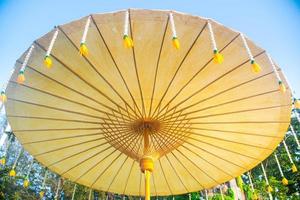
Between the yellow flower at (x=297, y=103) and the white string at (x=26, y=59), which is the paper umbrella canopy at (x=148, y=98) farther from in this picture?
the yellow flower at (x=297, y=103)

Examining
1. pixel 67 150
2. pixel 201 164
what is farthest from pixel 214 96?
pixel 67 150

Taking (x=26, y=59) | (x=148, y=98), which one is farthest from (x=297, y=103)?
(x=26, y=59)

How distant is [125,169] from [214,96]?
3.57 metres

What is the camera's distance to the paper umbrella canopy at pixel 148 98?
14.7ft

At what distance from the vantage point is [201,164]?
727 centimetres

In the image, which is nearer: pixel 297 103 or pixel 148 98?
pixel 297 103

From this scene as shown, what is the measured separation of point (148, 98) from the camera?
5.57 m

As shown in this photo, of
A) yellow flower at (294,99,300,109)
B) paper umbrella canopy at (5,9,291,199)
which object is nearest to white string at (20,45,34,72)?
paper umbrella canopy at (5,9,291,199)

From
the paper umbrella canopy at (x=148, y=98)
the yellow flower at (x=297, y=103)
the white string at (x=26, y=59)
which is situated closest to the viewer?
the white string at (x=26, y=59)

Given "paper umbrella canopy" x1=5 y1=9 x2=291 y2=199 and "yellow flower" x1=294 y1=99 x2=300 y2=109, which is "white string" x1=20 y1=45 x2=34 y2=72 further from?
"yellow flower" x1=294 y1=99 x2=300 y2=109

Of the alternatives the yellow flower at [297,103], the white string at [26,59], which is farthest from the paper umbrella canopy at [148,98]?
the yellow flower at [297,103]

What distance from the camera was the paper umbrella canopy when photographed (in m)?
4.48

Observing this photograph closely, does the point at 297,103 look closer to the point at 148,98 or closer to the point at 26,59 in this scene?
the point at 148,98

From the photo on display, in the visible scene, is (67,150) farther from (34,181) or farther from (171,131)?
(34,181)
